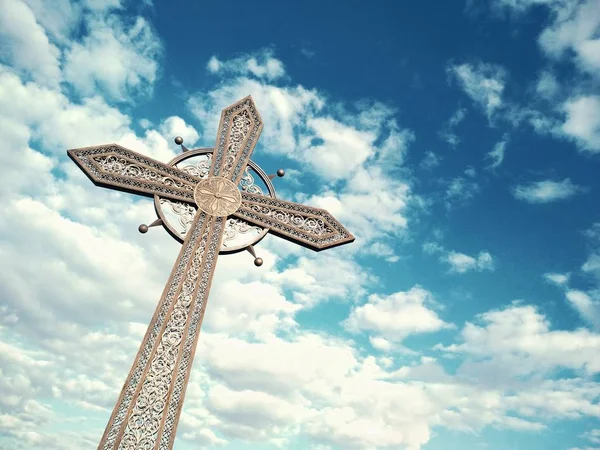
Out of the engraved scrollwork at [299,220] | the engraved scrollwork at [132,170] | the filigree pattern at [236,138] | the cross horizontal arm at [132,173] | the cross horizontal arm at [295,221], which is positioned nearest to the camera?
the cross horizontal arm at [132,173]

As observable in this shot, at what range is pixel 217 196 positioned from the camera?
939 cm

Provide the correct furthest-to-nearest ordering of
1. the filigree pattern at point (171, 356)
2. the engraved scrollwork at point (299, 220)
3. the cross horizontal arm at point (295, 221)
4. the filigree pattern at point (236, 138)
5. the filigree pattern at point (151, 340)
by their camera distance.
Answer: the filigree pattern at point (236, 138), the engraved scrollwork at point (299, 220), the cross horizontal arm at point (295, 221), the filigree pattern at point (171, 356), the filigree pattern at point (151, 340)

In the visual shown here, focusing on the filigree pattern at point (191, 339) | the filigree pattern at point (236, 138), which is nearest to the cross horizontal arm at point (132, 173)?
the filigree pattern at point (236, 138)

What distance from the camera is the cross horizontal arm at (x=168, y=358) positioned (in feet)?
23.0

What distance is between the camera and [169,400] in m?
7.31

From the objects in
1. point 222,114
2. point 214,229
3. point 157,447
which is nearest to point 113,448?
point 157,447

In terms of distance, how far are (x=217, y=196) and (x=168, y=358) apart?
2994 millimetres

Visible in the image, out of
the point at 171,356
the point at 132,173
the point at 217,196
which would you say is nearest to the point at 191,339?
the point at 171,356

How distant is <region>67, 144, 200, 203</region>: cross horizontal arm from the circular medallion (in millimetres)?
140

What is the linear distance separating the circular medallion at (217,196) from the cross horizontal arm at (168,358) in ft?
1.21

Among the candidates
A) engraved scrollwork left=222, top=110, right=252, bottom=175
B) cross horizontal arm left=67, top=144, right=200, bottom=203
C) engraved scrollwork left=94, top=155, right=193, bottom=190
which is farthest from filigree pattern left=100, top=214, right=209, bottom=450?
engraved scrollwork left=222, top=110, right=252, bottom=175

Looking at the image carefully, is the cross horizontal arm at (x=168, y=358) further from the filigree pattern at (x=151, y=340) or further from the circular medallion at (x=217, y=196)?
the circular medallion at (x=217, y=196)

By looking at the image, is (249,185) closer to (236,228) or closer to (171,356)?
(236,228)

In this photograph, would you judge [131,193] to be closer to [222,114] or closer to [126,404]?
[222,114]
